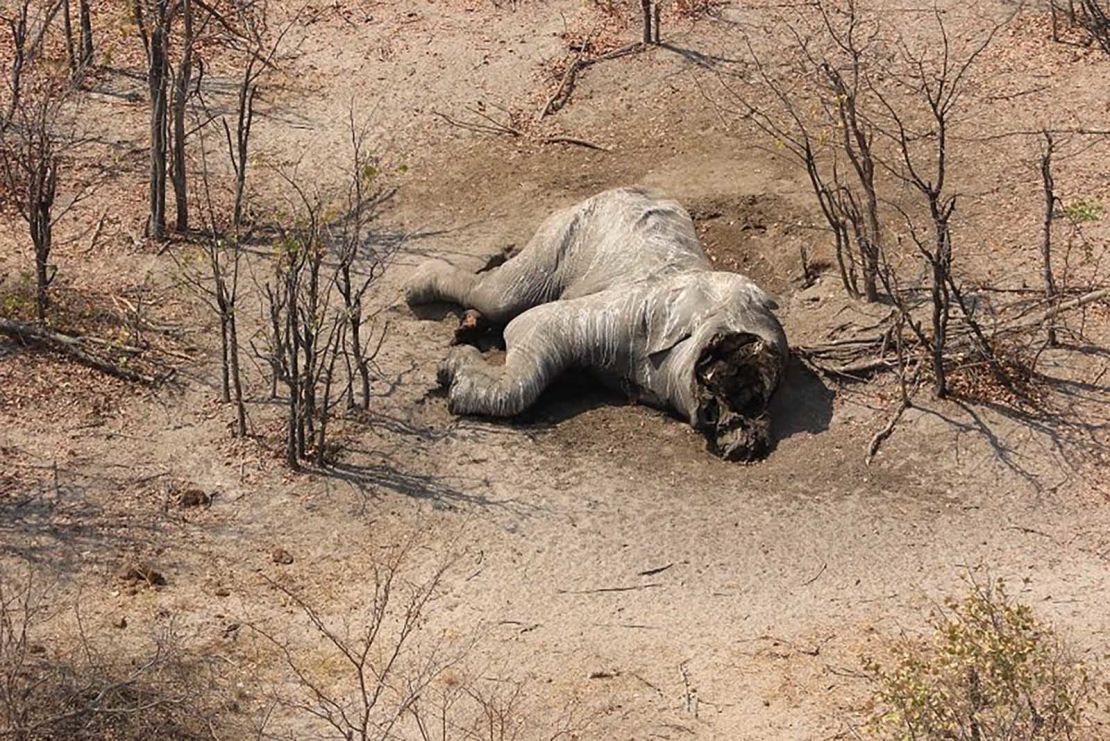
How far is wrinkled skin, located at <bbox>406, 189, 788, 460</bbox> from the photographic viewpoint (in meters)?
13.6

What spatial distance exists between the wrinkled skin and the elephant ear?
1cm

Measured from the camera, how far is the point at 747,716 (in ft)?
34.7


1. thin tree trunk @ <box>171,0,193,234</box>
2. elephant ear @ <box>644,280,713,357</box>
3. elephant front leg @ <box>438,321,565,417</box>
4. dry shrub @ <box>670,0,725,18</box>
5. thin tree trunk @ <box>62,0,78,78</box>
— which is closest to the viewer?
elephant front leg @ <box>438,321,565,417</box>

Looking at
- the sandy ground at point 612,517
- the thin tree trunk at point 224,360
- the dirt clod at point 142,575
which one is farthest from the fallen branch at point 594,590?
the thin tree trunk at point 224,360

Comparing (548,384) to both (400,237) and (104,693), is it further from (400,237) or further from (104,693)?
(104,693)

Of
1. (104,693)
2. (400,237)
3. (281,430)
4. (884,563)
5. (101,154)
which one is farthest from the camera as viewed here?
(101,154)

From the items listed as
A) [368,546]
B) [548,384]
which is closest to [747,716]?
[368,546]

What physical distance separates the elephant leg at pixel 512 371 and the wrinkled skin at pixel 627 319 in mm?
11

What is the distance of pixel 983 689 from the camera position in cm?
958

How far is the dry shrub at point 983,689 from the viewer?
916 centimetres

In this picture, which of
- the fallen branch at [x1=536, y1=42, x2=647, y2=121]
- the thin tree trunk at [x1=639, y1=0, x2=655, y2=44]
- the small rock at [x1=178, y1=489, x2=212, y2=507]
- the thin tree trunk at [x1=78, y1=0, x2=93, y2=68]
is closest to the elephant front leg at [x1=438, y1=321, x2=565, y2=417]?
the small rock at [x1=178, y1=489, x2=212, y2=507]

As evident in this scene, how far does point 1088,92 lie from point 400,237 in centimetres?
780

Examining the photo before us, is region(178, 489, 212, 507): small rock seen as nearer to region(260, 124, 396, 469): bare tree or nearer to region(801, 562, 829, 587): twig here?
region(260, 124, 396, 469): bare tree

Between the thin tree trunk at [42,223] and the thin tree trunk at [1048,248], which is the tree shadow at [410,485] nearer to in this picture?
the thin tree trunk at [42,223]
